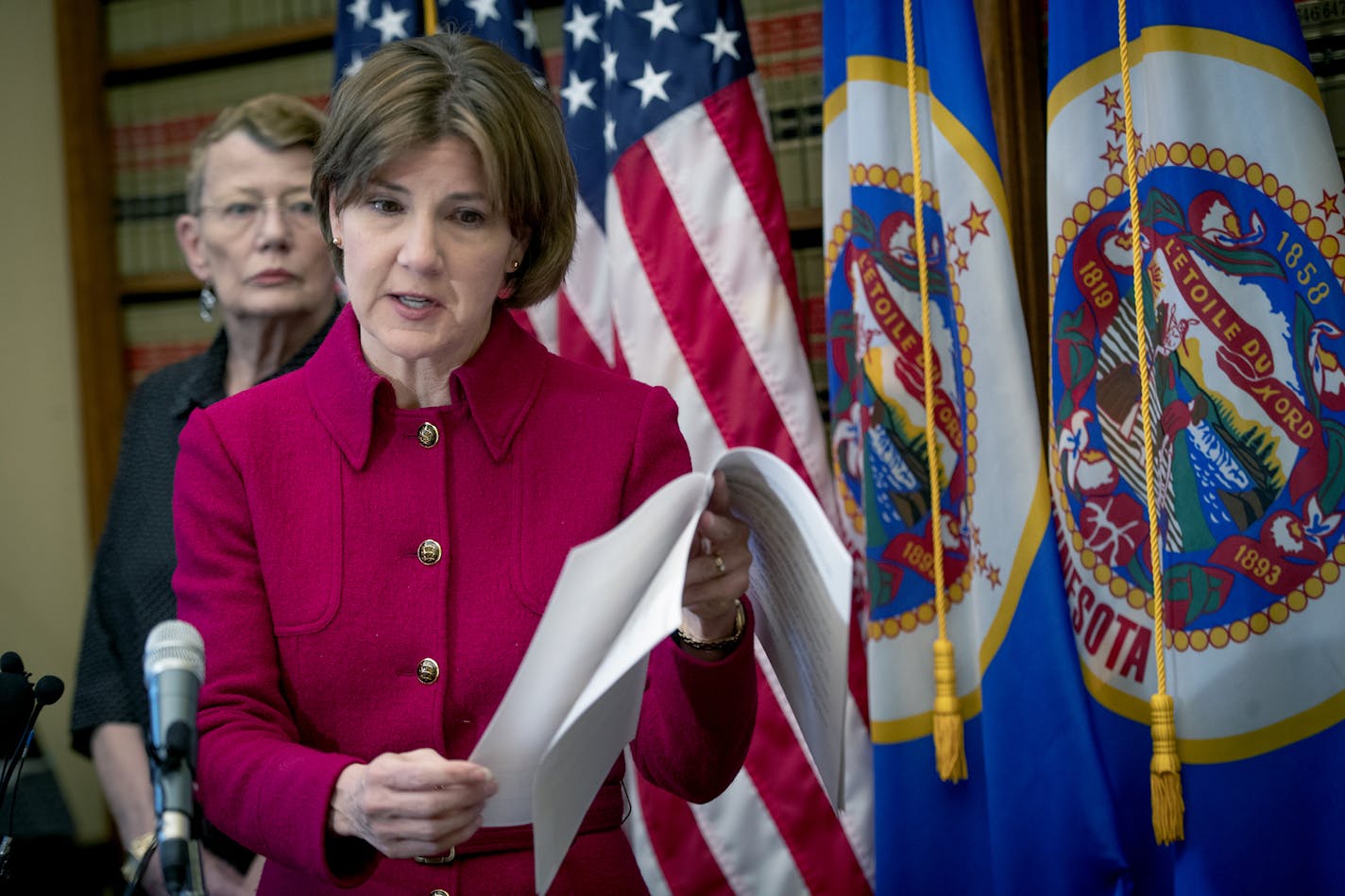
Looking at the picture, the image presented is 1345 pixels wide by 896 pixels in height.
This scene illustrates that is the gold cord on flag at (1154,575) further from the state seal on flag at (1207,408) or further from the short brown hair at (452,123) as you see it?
the short brown hair at (452,123)

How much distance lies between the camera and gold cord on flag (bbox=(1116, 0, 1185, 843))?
159 cm

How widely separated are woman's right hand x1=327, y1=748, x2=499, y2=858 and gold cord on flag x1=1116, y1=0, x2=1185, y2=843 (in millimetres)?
944

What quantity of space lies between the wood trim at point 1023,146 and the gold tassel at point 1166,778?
610 millimetres

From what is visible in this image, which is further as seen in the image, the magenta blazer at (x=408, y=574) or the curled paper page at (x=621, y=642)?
the magenta blazer at (x=408, y=574)

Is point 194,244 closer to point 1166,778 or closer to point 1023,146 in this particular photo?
point 1023,146

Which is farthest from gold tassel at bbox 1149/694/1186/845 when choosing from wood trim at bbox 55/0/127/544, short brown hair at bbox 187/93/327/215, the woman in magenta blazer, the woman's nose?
wood trim at bbox 55/0/127/544

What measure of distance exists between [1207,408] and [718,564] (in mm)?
817

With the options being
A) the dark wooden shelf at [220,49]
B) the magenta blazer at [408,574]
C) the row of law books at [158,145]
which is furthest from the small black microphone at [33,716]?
the row of law books at [158,145]

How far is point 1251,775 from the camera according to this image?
62.1 inches

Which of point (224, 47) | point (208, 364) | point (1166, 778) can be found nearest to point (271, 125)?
point (208, 364)

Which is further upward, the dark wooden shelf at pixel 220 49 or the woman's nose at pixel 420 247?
the dark wooden shelf at pixel 220 49

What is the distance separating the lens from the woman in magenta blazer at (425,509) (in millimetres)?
1183

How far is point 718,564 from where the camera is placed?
44.8 inches

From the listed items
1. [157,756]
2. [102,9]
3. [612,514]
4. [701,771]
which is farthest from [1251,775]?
[102,9]
